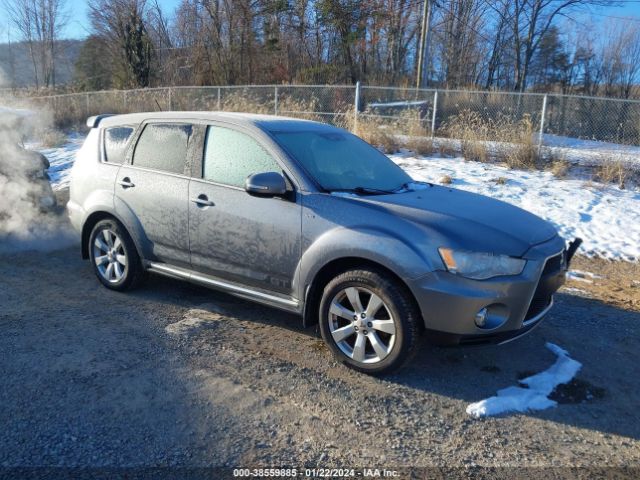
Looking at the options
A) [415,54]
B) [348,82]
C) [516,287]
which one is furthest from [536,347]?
[415,54]

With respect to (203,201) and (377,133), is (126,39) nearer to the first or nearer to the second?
(377,133)

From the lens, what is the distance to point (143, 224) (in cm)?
490

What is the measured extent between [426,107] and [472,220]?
43.7 feet

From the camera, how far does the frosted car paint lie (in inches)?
137

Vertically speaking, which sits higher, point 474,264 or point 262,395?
point 474,264

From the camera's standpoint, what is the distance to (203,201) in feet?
14.6

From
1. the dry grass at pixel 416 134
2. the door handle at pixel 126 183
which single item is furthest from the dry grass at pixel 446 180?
the door handle at pixel 126 183

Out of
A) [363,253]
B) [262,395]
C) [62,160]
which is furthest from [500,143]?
[62,160]

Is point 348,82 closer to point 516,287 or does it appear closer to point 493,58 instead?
point 493,58

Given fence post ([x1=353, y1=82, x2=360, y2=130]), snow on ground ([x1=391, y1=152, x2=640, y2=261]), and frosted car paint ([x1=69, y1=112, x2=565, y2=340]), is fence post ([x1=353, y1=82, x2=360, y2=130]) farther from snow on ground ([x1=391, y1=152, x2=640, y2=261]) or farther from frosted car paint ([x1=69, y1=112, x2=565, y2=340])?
frosted car paint ([x1=69, y1=112, x2=565, y2=340])

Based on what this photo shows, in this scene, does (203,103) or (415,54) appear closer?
(203,103)

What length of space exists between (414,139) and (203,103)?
902 centimetres

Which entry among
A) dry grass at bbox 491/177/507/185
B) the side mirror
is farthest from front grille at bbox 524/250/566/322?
dry grass at bbox 491/177/507/185

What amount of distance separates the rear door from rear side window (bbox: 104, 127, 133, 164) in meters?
0.18
